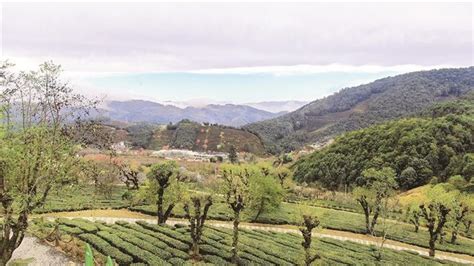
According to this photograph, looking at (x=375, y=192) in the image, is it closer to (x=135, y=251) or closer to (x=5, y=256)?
(x=135, y=251)

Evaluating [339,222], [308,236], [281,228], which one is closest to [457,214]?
[339,222]

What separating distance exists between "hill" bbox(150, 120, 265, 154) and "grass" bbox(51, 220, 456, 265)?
12945 centimetres

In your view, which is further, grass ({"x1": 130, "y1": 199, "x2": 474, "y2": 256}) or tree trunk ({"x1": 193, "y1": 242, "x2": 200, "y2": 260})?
grass ({"x1": 130, "y1": 199, "x2": 474, "y2": 256})

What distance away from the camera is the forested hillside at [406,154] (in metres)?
89.9

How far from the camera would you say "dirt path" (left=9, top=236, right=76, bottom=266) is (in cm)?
2986

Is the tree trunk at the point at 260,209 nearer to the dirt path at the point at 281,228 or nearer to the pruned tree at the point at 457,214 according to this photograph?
the dirt path at the point at 281,228

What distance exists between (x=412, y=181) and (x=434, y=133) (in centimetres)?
1384

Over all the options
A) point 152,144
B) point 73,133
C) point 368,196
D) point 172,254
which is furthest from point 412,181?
point 152,144

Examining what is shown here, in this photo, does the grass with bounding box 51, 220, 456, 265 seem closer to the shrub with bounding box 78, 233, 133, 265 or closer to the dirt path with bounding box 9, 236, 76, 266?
the shrub with bounding box 78, 233, 133, 265

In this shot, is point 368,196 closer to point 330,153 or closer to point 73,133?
point 73,133

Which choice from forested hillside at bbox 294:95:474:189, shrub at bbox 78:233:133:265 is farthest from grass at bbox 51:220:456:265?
forested hillside at bbox 294:95:474:189

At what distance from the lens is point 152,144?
184000 mm

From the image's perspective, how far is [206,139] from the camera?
612ft

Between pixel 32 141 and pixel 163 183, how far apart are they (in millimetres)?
21956
